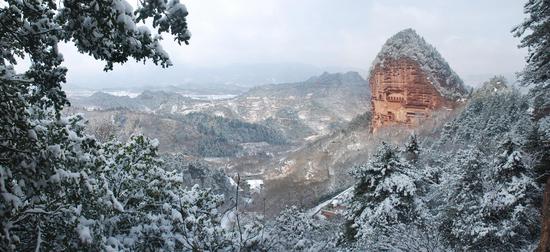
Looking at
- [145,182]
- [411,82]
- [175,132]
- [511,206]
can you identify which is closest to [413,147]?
[511,206]

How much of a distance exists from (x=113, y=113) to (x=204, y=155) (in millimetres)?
40599

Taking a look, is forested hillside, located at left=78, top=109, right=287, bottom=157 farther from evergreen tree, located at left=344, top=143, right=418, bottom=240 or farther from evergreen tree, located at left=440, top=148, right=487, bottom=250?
evergreen tree, located at left=440, top=148, right=487, bottom=250

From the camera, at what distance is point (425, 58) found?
211ft

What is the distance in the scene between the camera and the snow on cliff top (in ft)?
207

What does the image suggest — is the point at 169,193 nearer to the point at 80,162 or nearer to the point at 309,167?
the point at 80,162

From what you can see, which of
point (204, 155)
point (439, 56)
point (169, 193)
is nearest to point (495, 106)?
point (439, 56)

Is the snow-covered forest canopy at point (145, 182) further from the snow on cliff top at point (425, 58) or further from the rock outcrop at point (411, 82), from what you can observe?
the snow on cliff top at point (425, 58)

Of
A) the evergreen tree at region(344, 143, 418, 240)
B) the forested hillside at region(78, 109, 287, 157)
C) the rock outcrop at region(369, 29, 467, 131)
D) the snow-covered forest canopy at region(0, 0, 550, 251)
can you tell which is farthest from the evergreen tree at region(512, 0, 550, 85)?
the forested hillside at region(78, 109, 287, 157)

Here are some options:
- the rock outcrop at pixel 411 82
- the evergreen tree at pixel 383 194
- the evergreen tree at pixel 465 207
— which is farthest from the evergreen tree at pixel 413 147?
the rock outcrop at pixel 411 82

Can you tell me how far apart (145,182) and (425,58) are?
61.6 metres

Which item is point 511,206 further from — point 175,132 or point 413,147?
point 175,132

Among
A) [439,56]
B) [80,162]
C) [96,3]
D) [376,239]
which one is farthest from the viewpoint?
[439,56]

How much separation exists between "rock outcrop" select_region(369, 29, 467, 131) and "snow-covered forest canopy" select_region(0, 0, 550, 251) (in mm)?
46839

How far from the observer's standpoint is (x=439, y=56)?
67.5 m
